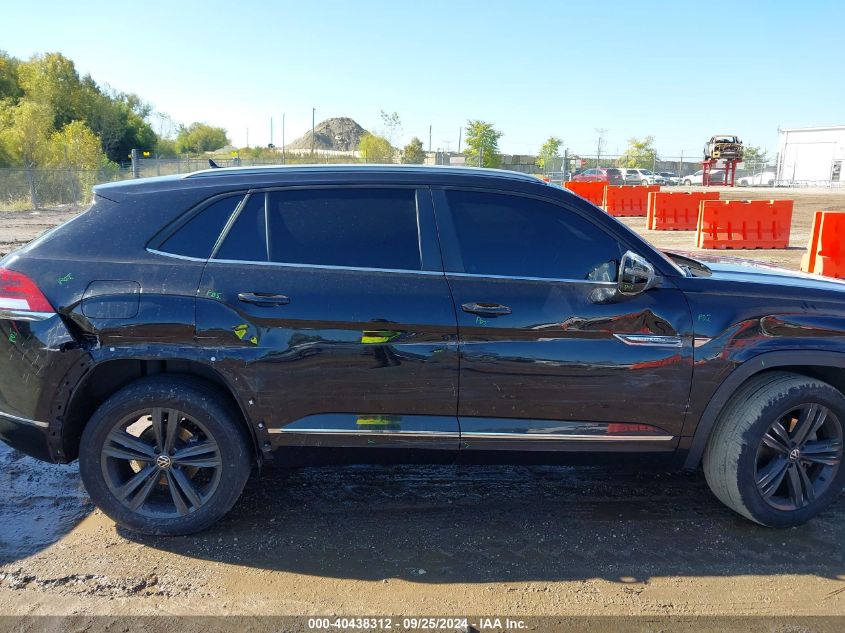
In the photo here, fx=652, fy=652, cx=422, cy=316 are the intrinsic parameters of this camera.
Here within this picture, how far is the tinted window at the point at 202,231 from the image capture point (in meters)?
Result: 3.33

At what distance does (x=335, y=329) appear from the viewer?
320 centimetres

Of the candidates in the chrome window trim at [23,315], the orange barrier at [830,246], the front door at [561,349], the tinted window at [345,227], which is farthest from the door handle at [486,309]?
the orange barrier at [830,246]

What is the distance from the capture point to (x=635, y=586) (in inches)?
119

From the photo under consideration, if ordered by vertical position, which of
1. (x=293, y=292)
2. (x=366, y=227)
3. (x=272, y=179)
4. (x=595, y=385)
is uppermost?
(x=272, y=179)

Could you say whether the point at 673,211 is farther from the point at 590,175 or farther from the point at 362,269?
the point at 590,175

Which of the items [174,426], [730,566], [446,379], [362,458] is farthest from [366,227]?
[730,566]

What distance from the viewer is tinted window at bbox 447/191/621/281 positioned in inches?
132

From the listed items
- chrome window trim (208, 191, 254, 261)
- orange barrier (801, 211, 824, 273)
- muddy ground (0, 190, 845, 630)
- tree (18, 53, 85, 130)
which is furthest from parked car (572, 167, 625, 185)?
chrome window trim (208, 191, 254, 261)

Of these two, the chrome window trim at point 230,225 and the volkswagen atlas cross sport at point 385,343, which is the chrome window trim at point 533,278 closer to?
the volkswagen atlas cross sport at point 385,343

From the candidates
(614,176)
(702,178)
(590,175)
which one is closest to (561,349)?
(590,175)

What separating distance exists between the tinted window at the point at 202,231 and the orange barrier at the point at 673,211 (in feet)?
54.8

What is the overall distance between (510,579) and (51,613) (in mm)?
2035

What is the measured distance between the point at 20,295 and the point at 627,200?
22434mm

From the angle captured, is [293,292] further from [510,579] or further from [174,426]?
[510,579]
